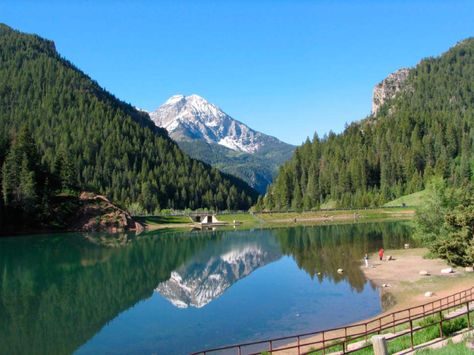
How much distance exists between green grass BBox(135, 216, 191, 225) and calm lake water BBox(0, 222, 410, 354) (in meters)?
54.2

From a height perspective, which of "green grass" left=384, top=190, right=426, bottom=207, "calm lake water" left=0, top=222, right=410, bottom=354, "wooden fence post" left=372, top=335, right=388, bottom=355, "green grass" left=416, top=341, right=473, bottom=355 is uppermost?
"green grass" left=384, top=190, right=426, bottom=207

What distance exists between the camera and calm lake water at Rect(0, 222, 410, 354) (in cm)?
4188

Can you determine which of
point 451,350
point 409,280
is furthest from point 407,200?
point 451,350

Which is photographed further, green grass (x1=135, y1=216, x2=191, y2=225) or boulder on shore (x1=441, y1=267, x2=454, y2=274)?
green grass (x1=135, y1=216, x2=191, y2=225)

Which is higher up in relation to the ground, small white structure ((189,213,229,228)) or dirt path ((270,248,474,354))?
small white structure ((189,213,229,228))

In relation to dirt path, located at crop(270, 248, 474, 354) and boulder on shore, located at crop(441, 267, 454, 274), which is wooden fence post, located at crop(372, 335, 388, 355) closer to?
dirt path, located at crop(270, 248, 474, 354)

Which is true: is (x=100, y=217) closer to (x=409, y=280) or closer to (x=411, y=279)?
(x=411, y=279)

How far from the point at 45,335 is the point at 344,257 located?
177ft

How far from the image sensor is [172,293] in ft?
204

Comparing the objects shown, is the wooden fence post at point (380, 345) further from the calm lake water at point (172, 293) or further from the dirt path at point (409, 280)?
the calm lake water at point (172, 293)

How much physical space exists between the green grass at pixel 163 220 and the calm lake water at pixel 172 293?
178 feet

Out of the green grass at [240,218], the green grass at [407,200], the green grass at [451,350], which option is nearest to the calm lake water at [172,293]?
the green grass at [451,350]

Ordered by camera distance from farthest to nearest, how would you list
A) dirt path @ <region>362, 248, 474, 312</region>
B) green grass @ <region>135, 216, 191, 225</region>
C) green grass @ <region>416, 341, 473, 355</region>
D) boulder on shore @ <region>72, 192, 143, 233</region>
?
green grass @ <region>135, 216, 191, 225</region>
boulder on shore @ <region>72, 192, 143, 233</region>
dirt path @ <region>362, 248, 474, 312</region>
green grass @ <region>416, 341, 473, 355</region>

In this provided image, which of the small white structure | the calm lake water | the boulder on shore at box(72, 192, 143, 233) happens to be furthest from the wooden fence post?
the small white structure
